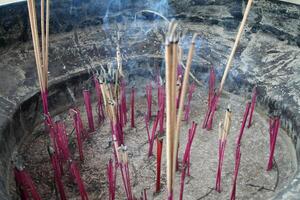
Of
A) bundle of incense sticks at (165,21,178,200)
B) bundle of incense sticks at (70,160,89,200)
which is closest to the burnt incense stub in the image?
bundle of incense sticks at (70,160,89,200)

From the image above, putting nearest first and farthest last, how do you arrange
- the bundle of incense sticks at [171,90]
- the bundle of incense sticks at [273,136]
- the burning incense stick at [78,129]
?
the bundle of incense sticks at [171,90], the bundle of incense sticks at [273,136], the burning incense stick at [78,129]

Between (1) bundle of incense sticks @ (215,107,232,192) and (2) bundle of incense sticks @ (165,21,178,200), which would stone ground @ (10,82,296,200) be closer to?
(1) bundle of incense sticks @ (215,107,232,192)

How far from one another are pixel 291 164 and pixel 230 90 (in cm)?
81

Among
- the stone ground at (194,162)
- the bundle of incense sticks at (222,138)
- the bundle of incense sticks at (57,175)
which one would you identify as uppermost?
the bundle of incense sticks at (222,138)

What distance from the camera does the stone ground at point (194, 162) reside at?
7.31 feet

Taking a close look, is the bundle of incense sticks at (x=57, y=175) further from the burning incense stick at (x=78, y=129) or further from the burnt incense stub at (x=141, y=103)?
the burning incense stick at (x=78, y=129)

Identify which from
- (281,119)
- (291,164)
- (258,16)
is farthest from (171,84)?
(258,16)

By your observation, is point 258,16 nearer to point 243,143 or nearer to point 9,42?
point 243,143

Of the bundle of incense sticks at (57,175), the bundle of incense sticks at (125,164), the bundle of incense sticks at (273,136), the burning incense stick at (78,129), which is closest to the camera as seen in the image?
Answer: the bundle of incense sticks at (125,164)

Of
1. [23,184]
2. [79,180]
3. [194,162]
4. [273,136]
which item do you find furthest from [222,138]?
[23,184]

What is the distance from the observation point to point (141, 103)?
2.99 meters

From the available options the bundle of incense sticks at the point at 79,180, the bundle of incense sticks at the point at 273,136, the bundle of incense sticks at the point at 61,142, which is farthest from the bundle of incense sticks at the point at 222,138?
the bundle of incense sticks at the point at 61,142

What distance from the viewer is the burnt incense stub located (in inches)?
86.9

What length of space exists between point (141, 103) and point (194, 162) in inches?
→ 28.3
